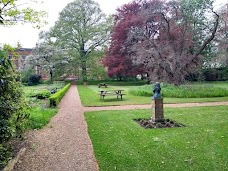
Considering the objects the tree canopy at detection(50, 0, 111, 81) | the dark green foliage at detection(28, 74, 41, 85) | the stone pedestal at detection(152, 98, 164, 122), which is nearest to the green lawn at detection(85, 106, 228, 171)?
the stone pedestal at detection(152, 98, 164, 122)

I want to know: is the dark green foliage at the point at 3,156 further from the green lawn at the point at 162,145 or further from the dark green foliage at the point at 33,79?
the dark green foliage at the point at 33,79

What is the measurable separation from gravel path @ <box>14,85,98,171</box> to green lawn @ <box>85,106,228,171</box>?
0.73 ft

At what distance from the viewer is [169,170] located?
12.1 ft

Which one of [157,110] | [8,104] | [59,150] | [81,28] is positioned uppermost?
[81,28]

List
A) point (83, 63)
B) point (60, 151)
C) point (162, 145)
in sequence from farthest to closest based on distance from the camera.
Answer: point (83, 63)
point (162, 145)
point (60, 151)

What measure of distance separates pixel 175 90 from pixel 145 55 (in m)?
5.17

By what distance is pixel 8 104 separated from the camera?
4.07 metres

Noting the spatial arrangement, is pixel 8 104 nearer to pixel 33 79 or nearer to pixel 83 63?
pixel 83 63

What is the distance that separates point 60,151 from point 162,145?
7.02 feet

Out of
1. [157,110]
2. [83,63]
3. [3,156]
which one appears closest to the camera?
[3,156]

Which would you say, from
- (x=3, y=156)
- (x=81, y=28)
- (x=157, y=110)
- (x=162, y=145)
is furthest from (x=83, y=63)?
(x=3, y=156)

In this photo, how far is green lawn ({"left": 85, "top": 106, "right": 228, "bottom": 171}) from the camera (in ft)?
12.8

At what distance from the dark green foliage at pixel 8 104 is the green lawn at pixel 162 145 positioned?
63.1 inches

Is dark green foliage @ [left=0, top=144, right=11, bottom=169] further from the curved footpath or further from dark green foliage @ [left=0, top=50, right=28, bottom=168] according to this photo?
the curved footpath
